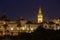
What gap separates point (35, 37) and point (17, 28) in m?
55.4

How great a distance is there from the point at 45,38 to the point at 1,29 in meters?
53.4

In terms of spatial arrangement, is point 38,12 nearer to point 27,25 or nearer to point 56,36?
point 27,25

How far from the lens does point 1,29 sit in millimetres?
78625

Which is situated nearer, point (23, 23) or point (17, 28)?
point (17, 28)

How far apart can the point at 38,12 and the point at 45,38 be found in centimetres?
7605

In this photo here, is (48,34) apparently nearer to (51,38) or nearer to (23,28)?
(51,38)

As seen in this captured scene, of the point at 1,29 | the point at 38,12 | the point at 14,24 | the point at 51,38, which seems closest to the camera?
the point at 51,38

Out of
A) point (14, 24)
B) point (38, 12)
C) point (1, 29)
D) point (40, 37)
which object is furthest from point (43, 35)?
point (38, 12)

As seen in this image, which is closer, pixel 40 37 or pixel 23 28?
pixel 40 37

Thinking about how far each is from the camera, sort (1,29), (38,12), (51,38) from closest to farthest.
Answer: (51,38), (1,29), (38,12)

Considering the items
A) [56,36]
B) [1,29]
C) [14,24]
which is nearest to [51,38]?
[56,36]

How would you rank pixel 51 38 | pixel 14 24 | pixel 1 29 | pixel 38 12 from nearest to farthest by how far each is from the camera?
pixel 51 38
pixel 1 29
pixel 14 24
pixel 38 12

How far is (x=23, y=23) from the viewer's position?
88.3 m

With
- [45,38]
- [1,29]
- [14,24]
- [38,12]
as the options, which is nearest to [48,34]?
[45,38]
